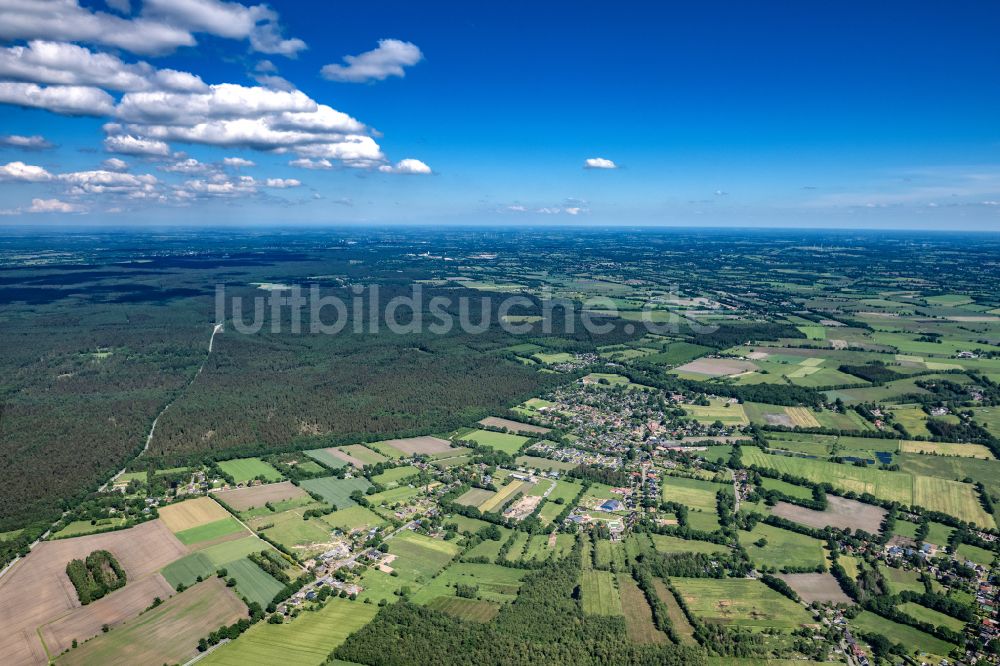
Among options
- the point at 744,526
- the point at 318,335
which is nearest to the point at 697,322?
the point at 318,335

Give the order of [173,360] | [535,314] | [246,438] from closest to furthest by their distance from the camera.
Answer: [246,438] < [173,360] < [535,314]

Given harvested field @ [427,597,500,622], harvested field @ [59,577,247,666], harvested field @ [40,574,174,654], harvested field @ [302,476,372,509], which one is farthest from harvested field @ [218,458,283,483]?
harvested field @ [427,597,500,622]

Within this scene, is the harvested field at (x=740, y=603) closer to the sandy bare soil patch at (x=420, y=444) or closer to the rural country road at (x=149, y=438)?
the sandy bare soil patch at (x=420, y=444)

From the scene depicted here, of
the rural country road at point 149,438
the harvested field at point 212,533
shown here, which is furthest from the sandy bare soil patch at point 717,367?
the rural country road at point 149,438

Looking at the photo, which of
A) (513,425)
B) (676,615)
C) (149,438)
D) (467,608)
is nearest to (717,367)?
(513,425)

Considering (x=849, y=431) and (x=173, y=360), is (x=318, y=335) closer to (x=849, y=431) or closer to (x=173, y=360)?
(x=173, y=360)

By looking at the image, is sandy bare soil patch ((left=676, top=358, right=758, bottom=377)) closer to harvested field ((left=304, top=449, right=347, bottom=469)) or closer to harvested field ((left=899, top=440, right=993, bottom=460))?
harvested field ((left=899, top=440, right=993, bottom=460))
